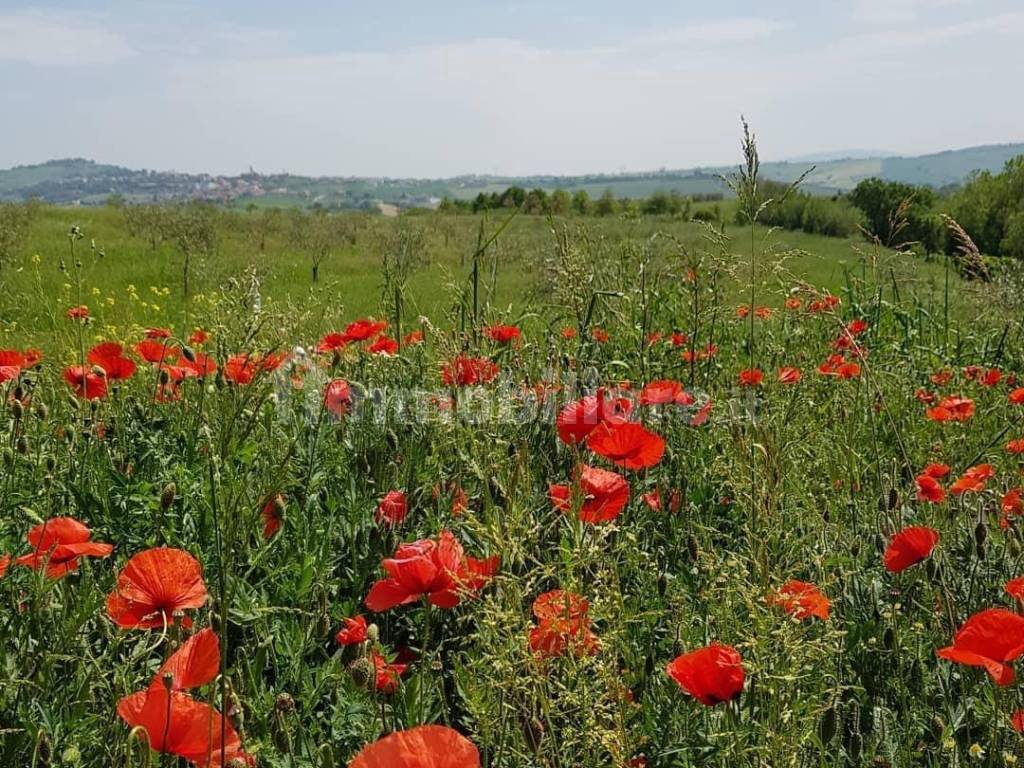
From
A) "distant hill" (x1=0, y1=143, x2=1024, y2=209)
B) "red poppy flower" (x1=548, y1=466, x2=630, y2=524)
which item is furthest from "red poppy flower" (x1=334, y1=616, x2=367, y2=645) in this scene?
"distant hill" (x1=0, y1=143, x2=1024, y2=209)

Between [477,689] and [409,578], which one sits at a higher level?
[409,578]

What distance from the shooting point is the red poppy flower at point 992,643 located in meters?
1.17

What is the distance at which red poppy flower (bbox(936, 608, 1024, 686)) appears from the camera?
1.17m

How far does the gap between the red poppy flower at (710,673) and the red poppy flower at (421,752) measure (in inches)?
18.8

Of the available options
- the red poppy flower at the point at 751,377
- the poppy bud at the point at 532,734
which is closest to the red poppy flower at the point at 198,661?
the poppy bud at the point at 532,734

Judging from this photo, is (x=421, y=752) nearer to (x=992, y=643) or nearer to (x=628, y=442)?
(x=992, y=643)

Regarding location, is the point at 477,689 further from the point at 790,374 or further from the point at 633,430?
the point at 790,374

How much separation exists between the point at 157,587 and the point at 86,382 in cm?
135

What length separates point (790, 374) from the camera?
9.46 ft

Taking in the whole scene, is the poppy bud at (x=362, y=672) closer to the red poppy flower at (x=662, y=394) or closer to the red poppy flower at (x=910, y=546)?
the red poppy flower at (x=910, y=546)

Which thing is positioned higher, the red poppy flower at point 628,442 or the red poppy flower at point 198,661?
the red poppy flower at point 628,442

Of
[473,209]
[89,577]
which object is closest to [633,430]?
[89,577]

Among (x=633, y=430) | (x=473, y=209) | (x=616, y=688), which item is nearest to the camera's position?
(x=616, y=688)

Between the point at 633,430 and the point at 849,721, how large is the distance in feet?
2.31
